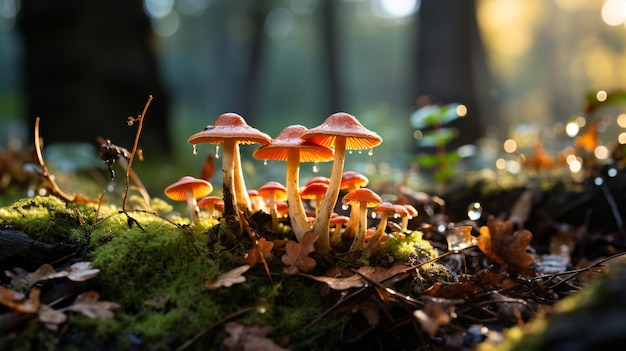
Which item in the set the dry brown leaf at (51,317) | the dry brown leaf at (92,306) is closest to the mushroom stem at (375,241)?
the dry brown leaf at (92,306)

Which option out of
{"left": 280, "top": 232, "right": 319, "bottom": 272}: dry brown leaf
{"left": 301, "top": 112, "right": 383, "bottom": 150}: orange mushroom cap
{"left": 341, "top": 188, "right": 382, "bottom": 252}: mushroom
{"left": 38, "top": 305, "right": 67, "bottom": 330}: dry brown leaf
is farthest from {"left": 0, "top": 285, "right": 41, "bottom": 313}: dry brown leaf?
{"left": 341, "top": 188, "right": 382, "bottom": 252}: mushroom

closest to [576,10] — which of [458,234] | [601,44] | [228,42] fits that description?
[601,44]

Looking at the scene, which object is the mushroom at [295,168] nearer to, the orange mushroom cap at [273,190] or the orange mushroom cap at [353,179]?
the orange mushroom cap at [273,190]

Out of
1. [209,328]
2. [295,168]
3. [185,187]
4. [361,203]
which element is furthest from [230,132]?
[209,328]

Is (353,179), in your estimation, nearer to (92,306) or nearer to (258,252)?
(258,252)

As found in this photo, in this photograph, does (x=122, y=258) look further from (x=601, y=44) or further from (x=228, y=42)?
(x=601, y=44)

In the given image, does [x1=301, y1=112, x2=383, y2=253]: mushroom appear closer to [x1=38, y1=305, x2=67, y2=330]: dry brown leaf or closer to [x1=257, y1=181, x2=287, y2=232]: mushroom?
[x1=257, y1=181, x2=287, y2=232]: mushroom
